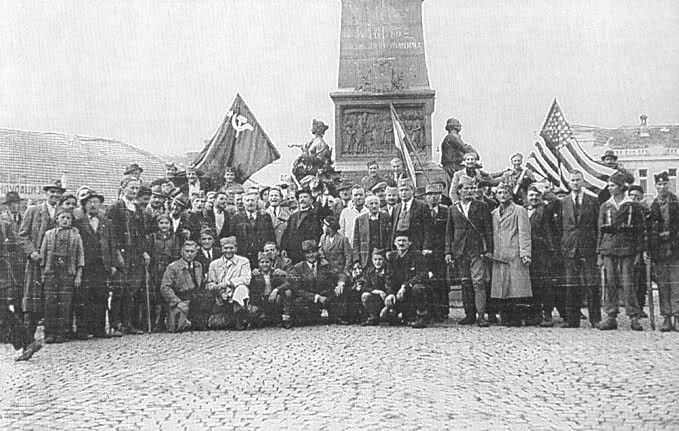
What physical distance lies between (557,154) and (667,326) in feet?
9.45

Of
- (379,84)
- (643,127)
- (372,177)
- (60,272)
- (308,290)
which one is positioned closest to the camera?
(60,272)

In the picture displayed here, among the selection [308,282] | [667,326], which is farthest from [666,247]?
[308,282]

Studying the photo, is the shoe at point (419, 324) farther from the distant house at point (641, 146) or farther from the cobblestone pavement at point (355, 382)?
the distant house at point (641, 146)

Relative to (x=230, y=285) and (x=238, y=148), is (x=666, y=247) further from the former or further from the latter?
(x=238, y=148)

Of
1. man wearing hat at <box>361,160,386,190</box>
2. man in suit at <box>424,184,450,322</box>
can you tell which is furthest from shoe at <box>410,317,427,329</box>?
man wearing hat at <box>361,160,386,190</box>

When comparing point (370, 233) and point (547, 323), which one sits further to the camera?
point (370, 233)

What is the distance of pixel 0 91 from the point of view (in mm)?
6969

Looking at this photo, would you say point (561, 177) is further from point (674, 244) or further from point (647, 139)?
point (674, 244)

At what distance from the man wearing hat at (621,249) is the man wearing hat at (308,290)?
270cm

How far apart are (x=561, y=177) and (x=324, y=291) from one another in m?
3.22

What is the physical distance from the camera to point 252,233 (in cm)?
898

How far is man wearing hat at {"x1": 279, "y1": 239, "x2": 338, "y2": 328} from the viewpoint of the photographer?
8.52 metres

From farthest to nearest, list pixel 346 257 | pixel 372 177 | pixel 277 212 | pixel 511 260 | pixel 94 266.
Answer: pixel 372 177 < pixel 277 212 < pixel 346 257 < pixel 511 260 < pixel 94 266

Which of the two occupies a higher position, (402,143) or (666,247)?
(402,143)
